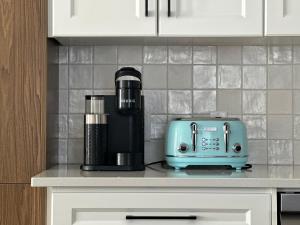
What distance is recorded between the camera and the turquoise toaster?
7.85ft

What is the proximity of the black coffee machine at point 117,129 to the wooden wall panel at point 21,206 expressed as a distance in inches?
9.0

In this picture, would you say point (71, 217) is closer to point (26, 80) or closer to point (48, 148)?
point (48, 148)

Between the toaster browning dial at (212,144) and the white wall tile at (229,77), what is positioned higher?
the white wall tile at (229,77)

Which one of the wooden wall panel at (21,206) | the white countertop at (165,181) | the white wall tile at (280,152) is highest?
the white wall tile at (280,152)

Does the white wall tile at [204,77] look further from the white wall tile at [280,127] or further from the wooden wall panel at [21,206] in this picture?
the wooden wall panel at [21,206]

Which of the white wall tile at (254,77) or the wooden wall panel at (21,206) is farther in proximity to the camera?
the white wall tile at (254,77)

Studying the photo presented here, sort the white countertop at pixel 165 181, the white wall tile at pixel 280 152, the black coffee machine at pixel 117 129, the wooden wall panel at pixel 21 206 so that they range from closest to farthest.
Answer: the white countertop at pixel 165 181 → the wooden wall panel at pixel 21 206 → the black coffee machine at pixel 117 129 → the white wall tile at pixel 280 152

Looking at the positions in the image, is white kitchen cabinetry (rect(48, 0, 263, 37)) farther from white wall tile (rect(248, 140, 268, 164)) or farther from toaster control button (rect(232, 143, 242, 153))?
white wall tile (rect(248, 140, 268, 164))

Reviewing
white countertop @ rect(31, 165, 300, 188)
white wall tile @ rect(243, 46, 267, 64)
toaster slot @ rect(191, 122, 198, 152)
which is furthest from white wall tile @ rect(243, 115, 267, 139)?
white countertop @ rect(31, 165, 300, 188)

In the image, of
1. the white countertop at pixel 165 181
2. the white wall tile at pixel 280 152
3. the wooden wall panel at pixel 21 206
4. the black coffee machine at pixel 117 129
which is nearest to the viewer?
the white countertop at pixel 165 181

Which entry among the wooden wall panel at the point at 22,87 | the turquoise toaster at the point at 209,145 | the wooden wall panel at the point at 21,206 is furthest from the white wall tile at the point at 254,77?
the wooden wall panel at the point at 21,206

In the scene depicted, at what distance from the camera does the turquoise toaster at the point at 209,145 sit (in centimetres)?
239

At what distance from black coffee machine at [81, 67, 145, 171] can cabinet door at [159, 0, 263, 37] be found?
0.25 meters

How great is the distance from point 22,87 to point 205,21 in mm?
772
